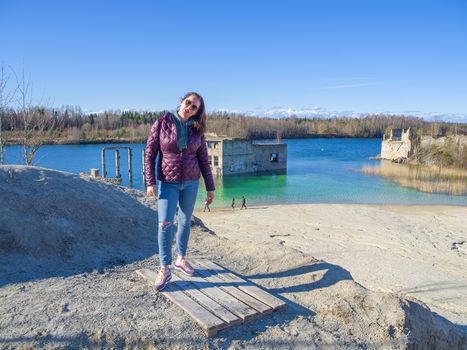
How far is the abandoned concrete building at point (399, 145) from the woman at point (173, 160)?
54.6 metres

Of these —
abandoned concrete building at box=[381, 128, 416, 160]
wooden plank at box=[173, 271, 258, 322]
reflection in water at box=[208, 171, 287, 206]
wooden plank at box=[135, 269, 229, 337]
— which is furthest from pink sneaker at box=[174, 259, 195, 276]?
abandoned concrete building at box=[381, 128, 416, 160]

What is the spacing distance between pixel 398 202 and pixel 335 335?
25758mm

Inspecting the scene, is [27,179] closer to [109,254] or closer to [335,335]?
[109,254]

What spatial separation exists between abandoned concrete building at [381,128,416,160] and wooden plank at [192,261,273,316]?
178 ft

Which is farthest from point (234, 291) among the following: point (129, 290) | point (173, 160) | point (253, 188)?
point (253, 188)

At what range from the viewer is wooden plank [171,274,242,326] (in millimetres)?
3287

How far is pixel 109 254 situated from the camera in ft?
17.0

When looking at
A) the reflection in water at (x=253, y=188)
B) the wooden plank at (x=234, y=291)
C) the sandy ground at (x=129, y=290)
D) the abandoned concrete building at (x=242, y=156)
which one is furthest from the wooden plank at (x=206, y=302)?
the abandoned concrete building at (x=242, y=156)

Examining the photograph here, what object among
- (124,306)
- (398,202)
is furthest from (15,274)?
(398,202)

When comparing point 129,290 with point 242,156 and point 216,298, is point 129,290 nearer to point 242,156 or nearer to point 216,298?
point 216,298

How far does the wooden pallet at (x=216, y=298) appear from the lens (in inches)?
129

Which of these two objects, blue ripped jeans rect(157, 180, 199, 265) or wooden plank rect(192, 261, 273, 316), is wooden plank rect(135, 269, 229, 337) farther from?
wooden plank rect(192, 261, 273, 316)

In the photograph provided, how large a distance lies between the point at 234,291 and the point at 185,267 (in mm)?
703

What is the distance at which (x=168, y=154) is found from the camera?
149 inches
